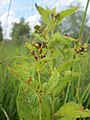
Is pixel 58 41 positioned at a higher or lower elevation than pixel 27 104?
higher

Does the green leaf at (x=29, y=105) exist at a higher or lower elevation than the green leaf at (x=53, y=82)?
lower

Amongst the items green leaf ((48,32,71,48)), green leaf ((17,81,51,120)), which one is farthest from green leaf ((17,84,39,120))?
green leaf ((48,32,71,48))

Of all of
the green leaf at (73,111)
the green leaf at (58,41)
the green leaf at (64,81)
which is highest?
the green leaf at (58,41)

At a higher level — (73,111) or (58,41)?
(58,41)

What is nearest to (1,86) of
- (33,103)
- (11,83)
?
(11,83)

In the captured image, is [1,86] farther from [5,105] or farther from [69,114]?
[69,114]

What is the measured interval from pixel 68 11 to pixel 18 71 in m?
0.19

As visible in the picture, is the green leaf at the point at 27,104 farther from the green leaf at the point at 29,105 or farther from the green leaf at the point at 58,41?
the green leaf at the point at 58,41

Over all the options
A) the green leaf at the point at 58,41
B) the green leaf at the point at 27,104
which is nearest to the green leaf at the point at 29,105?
the green leaf at the point at 27,104

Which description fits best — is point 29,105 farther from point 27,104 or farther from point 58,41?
point 58,41

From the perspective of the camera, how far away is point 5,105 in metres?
1.23

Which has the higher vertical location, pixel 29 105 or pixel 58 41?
pixel 58 41

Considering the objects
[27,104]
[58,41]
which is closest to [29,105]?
[27,104]

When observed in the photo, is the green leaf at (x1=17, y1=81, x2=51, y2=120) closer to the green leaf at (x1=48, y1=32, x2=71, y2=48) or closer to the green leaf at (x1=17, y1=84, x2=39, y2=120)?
the green leaf at (x1=17, y1=84, x2=39, y2=120)
